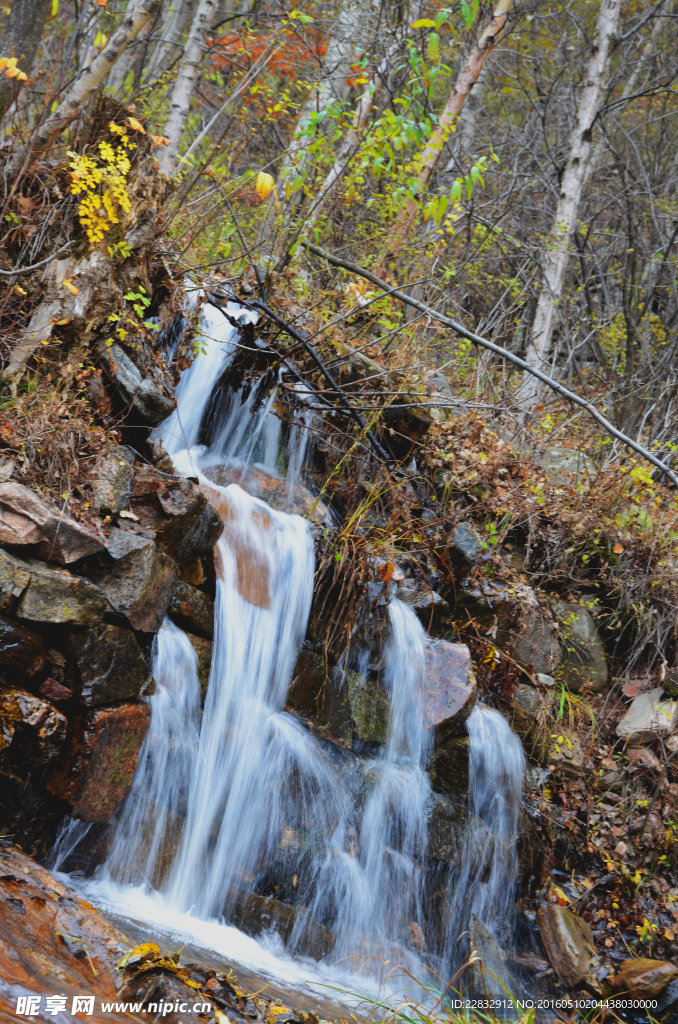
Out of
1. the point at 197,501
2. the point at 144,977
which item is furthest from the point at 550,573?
the point at 144,977

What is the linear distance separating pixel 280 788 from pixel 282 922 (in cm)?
71

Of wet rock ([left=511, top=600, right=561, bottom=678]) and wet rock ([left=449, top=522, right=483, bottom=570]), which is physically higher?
wet rock ([left=449, top=522, right=483, bottom=570])

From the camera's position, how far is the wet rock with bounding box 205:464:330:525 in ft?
18.4

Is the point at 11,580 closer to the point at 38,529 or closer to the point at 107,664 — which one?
the point at 38,529

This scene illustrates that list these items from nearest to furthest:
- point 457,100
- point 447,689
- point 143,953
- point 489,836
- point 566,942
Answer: point 143,953
point 566,942
point 489,836
point 447,689
point 457,100

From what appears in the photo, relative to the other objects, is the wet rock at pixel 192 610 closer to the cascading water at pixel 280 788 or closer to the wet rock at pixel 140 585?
the cascading water at pixel 280 788

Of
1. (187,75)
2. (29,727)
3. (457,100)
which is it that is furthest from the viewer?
(457,100)

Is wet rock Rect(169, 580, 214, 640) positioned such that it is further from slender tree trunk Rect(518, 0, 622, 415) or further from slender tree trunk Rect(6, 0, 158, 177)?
slender tree trunk Rect(518, 0, 622, 415)

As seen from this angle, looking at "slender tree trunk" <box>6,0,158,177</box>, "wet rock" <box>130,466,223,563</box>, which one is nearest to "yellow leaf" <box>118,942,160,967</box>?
"wet rock" <box>130,466,223,563</box>

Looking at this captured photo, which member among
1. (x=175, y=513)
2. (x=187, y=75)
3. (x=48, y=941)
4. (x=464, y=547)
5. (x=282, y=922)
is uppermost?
(x=187, y=75)

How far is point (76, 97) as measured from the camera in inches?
185

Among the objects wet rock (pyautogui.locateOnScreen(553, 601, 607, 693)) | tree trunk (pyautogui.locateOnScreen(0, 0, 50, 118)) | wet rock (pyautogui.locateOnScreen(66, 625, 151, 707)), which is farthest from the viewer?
wet rock (pyautogui.locateOnScreen(553, 601, 607, 693))

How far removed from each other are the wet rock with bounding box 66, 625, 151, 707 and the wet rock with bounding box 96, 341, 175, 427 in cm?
164

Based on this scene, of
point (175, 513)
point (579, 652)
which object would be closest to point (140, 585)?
point (175, 513)
